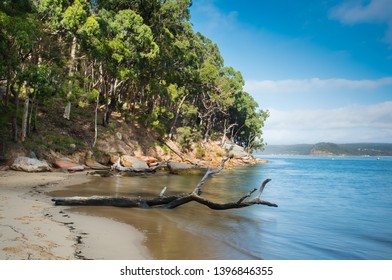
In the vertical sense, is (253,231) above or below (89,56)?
below

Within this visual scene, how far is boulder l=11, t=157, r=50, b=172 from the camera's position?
1623 cm

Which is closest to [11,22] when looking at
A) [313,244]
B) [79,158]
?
[79,158]

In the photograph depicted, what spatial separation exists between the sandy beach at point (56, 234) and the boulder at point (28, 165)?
7.13m

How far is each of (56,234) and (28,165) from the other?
1244 cm

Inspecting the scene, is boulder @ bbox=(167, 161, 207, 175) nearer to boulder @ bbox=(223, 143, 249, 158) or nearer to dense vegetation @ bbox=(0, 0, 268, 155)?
dense vegetation @ bbox=(0, 0, 268, 155)

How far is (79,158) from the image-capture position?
22.5 meters

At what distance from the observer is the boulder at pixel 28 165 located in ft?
53.2

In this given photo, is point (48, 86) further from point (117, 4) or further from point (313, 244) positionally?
point (313, 244)

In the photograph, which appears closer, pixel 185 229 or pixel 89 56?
pixel 185 229

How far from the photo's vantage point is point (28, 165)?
1658cm

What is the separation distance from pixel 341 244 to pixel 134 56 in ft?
71.5

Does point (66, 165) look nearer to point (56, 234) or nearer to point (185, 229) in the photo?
point (185, 229)

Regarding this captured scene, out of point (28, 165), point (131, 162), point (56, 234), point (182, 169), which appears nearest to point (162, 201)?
point (56, 234)

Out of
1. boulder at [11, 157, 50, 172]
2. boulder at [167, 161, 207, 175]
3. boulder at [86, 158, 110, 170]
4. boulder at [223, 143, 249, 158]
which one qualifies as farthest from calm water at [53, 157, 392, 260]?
boulder at [223, 143, 249, 158]
